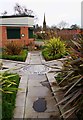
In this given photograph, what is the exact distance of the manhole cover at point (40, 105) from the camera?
471cm

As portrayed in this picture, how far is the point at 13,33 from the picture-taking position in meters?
19.3

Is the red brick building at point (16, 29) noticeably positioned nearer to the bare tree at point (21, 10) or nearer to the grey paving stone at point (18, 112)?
the grey paving stone at point (18, 112)

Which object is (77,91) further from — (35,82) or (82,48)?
(35,82)

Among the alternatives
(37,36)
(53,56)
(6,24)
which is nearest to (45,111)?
(53,56)

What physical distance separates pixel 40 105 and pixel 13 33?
14997mm

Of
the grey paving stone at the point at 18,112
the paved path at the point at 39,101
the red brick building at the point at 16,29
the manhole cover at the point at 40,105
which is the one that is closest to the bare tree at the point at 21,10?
the red brick building at the point at 16,29

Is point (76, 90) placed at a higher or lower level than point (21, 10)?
lower

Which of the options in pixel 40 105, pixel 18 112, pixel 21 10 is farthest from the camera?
pixel 21 10

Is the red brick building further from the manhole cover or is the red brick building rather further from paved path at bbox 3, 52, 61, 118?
the manhole cover

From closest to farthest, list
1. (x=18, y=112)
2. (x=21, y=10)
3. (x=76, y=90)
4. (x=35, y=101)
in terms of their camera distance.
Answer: (x=76, y=90), (x=18, y=112), (x=35, y=101), (x=21, y=10)

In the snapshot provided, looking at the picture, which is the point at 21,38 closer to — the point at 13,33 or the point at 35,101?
the point at 13,33

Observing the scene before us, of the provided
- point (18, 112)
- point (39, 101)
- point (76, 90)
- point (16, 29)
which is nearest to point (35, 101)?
point (39, 101)

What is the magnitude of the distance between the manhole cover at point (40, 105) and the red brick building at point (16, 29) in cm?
1410

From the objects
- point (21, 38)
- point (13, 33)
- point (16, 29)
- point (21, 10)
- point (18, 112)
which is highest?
point (21, 10)
